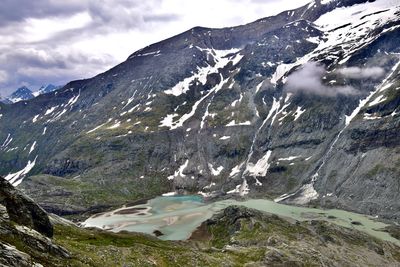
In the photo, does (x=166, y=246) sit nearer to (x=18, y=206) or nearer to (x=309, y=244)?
(x=309, y=244)

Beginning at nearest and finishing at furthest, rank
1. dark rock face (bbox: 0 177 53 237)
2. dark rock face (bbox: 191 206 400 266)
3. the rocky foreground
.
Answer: the rocky foreground < dark rock face (bbox: 0 177 53 237) < dark rock face (bbox: 191 206 400 266)

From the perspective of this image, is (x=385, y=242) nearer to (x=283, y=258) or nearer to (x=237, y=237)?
(x=237, y=237)

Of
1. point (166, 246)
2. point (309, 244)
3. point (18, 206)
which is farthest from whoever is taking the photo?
point (309, 244)

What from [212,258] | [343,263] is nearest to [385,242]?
[343,263]

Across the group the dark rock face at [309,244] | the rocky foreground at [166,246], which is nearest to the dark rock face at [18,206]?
the rocky foreground at [166,246]

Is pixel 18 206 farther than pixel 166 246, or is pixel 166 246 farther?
pixel 166 246

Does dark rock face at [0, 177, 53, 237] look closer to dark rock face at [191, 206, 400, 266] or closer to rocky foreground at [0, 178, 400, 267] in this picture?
rocky foreground at [0, 178, 400, 267]

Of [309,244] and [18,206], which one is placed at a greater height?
[18,206]

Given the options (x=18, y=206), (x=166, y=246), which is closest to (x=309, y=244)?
→ (x=166, y=246)

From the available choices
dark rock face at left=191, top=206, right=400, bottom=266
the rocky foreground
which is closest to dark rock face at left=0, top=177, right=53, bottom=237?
the rocky foreground
